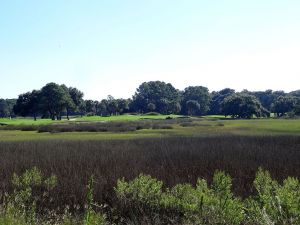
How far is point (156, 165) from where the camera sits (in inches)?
493

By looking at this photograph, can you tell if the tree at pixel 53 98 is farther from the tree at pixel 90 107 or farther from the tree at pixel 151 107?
the tree at pixel 151 107

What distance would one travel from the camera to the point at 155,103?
473 ft

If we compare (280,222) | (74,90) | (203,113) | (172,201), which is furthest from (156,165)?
(203,113)

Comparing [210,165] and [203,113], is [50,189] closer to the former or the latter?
[210,165]

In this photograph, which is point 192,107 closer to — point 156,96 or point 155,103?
point 155,103

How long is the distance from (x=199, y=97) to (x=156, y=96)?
16939 millimetres

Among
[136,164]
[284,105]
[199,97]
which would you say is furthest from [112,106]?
[136,164]

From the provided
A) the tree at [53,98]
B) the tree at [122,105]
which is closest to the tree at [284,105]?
the tree at [122,105]

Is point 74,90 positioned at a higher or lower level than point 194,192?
higher

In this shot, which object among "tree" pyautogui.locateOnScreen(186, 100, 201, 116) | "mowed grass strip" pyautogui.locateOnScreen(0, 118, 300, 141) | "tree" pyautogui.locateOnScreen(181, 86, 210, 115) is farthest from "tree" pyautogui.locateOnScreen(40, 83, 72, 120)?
"tree" pyautogui.locateOnScreen(181, 86, 210, 115)

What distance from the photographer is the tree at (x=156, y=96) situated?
445 feet

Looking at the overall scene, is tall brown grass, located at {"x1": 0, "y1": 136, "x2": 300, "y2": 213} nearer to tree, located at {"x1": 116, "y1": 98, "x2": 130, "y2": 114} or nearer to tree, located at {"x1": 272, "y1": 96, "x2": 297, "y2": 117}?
tree, located at {"x1": 272, "y1": 96, "x2": 297, "y2": 117}

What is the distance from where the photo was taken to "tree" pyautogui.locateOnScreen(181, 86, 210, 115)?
140 meters

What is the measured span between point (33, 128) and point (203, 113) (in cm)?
10308
